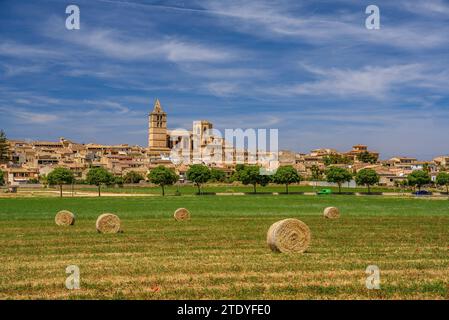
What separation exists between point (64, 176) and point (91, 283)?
311ft

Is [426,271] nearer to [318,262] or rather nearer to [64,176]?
[318,262]

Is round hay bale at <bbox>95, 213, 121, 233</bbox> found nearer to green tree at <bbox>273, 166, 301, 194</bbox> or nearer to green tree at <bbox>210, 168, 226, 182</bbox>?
green tree at <bbox>273, 166, 301, 194</bbox>

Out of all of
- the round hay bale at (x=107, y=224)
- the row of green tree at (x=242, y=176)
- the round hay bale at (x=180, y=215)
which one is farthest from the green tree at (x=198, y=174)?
the round hay bale at (x=107, y=224)

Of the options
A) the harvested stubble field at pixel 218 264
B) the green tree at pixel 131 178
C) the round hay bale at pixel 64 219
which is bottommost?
the harvested stubble field at pixel 218 264

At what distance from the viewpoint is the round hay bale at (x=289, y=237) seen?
62.5ft

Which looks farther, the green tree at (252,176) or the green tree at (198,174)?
the green tree at (252,176)

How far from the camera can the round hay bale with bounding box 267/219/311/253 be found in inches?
750

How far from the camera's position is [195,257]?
18156mm

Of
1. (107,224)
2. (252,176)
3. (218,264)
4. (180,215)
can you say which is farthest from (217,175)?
(218,264)

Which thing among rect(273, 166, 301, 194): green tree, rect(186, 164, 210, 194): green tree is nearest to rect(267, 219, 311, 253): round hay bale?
rect(186, 164, 210, 194): green tree

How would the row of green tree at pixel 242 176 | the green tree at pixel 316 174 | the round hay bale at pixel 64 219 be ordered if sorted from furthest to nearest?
the green tree at pixel 316 174 < the row of green tree at pixel 242 176 < the round hay bale at pixel 64 219

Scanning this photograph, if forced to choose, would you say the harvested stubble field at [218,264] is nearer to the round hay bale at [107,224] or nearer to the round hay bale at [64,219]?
the round hay bale at [107,224]

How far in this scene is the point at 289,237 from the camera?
19.2m
